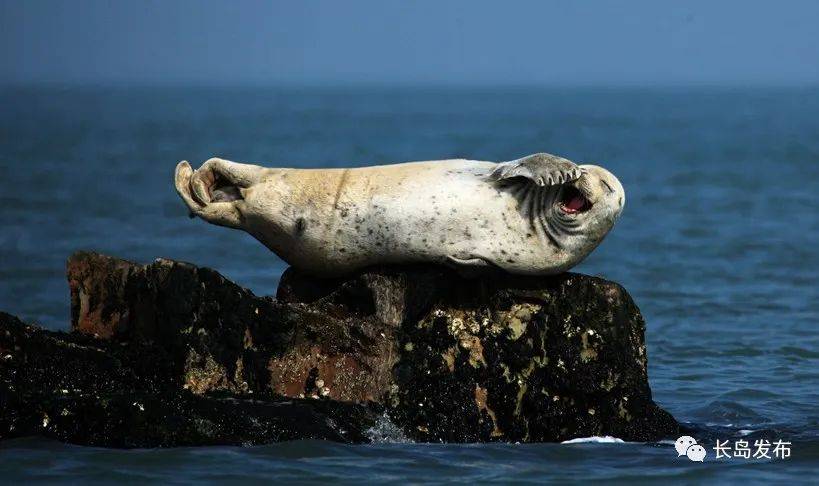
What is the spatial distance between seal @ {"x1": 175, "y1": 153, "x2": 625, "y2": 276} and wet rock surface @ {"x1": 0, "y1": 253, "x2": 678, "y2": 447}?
17 centimetres

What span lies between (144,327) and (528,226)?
205cm

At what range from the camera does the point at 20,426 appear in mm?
10039

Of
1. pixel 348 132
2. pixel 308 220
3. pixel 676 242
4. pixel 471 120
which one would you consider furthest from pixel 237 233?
pixel 471 120

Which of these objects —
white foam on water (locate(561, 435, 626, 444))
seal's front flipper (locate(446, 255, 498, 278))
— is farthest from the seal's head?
white foam on water (locate(561, 435, 626, 444))

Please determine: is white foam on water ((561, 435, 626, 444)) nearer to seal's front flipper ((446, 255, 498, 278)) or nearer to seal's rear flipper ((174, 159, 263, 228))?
seal's front flipper ((446, 255, 498, 278))

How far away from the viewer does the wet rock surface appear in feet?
33.4

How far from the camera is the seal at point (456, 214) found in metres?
10.9

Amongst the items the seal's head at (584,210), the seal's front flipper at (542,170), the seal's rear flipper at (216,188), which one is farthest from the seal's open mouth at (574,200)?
the seal's rear flipper at (216,188)

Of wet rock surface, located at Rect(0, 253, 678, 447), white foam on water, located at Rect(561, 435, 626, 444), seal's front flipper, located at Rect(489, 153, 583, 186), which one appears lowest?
white foam on water, located at Rect(561, 435, 626, 444)

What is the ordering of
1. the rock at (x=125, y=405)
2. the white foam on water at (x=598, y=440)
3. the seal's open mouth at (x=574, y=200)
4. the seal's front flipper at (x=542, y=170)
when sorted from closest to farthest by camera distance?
the rock at (x=125, y=405) < the seal's front flipper at (x=542, y=170) < the white foam on water at (x=598, y=440) < the seal's open mouth at (x=574, y=200)

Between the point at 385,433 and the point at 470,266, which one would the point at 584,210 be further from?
the point at 385,433

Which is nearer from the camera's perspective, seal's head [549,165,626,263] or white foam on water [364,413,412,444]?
white foam on water [364,413,412,444]

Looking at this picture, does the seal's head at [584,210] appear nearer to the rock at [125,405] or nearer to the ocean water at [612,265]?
the ocean water at [612,265]

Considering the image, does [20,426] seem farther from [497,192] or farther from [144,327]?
[497,192]
